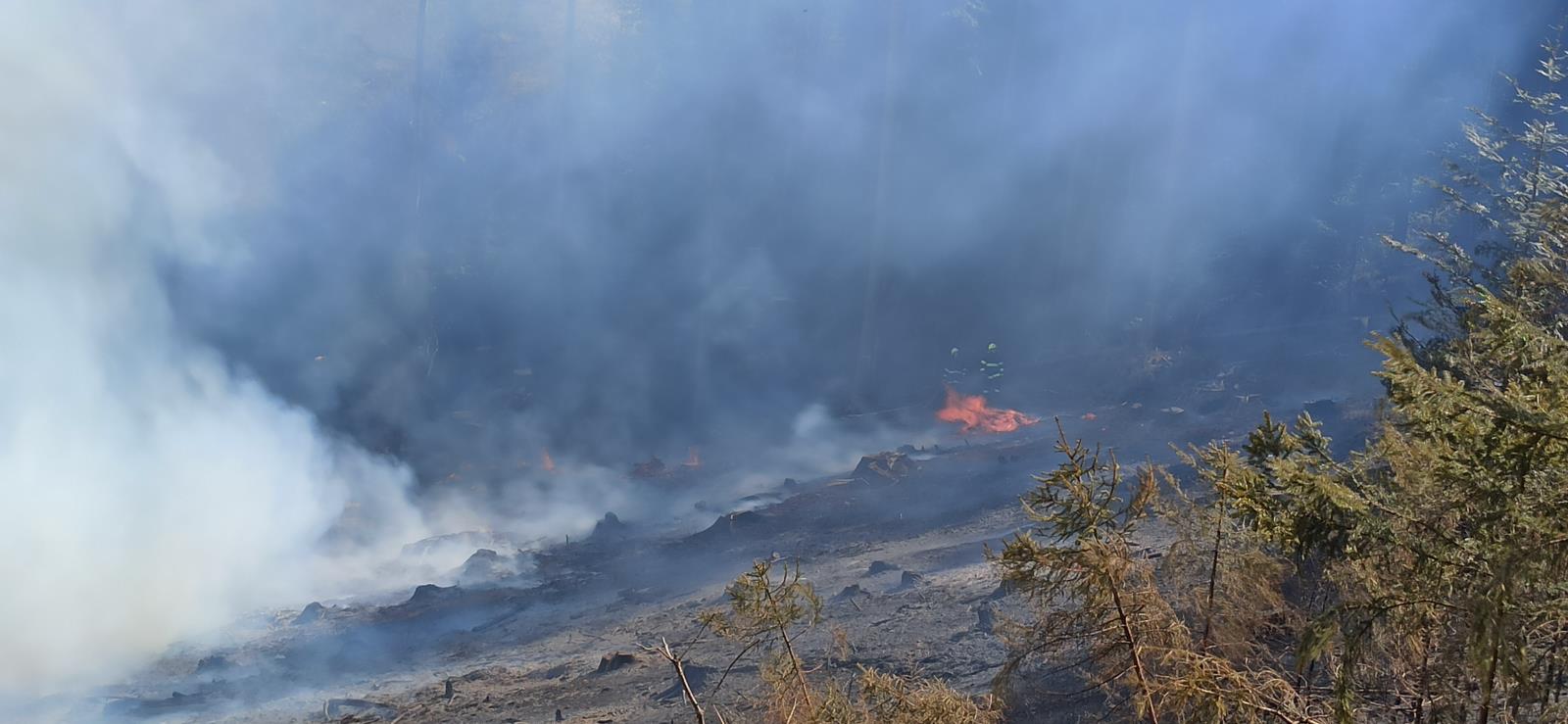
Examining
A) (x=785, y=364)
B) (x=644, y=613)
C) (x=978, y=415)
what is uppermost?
(x=785, y=364)

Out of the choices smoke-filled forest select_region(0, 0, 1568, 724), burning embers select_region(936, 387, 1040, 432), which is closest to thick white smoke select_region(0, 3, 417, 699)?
smoke-filled forest select_region(0, 0, 1568, 724)

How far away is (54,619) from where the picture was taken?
12.7m

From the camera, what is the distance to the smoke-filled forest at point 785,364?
4.90 metres

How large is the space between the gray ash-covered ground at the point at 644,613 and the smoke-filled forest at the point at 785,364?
87mm

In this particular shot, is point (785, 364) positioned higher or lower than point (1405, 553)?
higher

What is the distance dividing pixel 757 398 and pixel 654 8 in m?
11.1

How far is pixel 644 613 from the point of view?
1284 cm

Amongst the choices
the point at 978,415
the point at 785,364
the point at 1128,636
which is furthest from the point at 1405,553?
the point at 785,364

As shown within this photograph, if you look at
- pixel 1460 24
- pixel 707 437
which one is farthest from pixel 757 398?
pixel 1460 24

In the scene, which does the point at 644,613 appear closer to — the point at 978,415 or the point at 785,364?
the point at 978,415

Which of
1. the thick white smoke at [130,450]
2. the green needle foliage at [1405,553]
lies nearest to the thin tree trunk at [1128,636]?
the green needle foliage at [1405,553]

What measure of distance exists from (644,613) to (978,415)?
34.0 feet

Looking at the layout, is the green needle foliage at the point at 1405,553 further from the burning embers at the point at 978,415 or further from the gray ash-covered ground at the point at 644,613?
the burning embers at the point at 978,415

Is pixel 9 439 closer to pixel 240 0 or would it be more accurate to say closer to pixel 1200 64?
pixel 240 0
